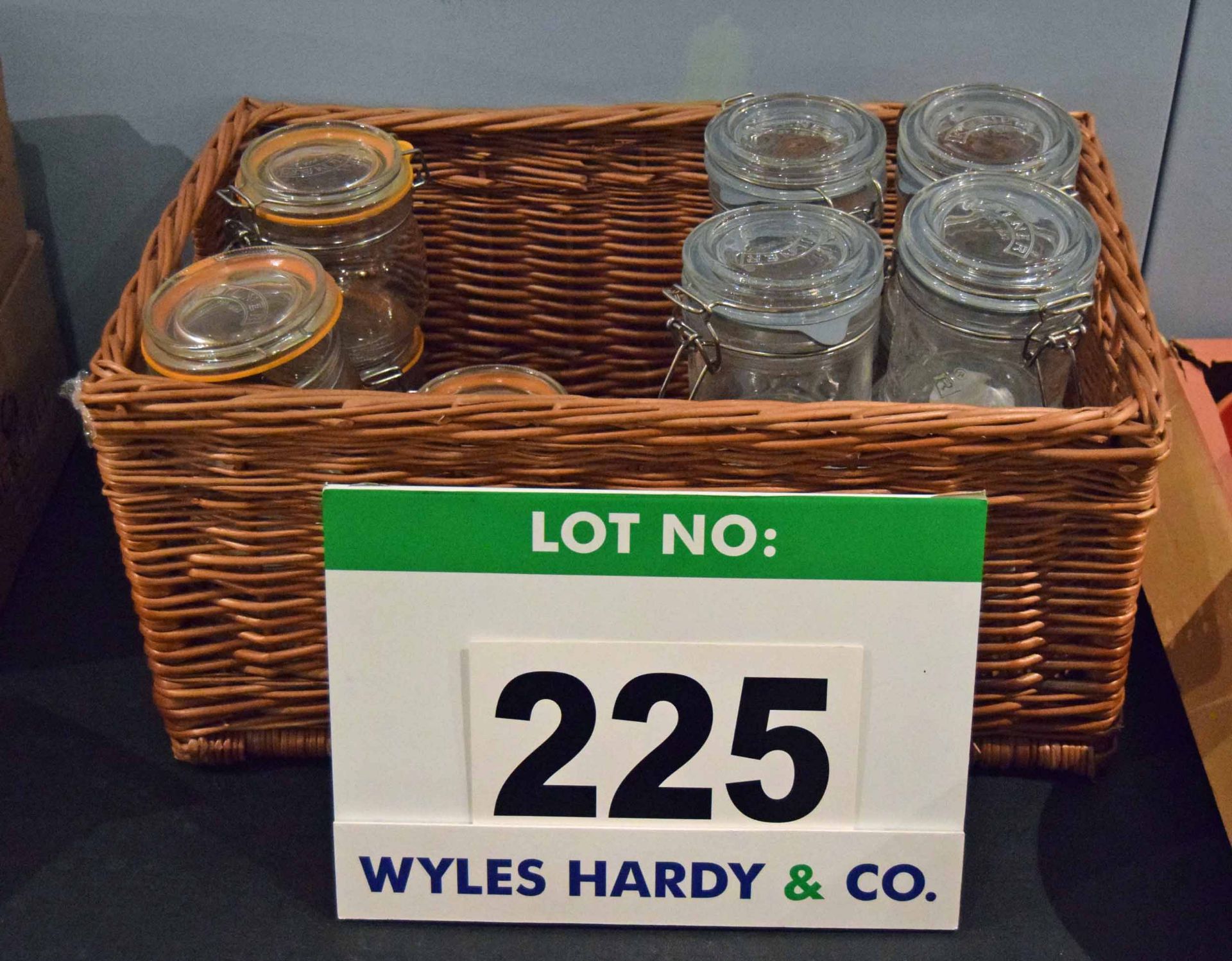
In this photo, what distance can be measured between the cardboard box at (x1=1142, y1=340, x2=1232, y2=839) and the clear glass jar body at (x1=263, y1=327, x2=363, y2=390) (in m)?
0.53

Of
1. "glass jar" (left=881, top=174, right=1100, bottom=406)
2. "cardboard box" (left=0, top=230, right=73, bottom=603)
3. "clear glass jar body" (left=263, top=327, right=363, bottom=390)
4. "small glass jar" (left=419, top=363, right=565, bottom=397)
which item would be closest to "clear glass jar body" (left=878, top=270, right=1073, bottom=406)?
"glass jar" (left=881, top=174, right=1100, bottom=406)

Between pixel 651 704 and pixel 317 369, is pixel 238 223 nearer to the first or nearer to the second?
pixel 317 369

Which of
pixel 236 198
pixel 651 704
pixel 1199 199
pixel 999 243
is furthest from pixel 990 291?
pixel 236 198

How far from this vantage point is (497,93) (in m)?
1.02

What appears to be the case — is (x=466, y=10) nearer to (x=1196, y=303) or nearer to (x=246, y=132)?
(x=246, y=132)

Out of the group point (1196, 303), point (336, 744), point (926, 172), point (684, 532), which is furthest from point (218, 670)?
point (1196, 303)

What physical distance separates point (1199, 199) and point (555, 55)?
51 centimetres

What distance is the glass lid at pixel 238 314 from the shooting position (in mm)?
737

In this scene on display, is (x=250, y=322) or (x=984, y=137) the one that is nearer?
(x=250, y=322)

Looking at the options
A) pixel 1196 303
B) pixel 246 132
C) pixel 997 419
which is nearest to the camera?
pixel 997 419

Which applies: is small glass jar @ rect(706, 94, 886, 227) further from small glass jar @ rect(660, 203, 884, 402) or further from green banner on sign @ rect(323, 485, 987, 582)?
green banner on sign @ rect(323, 485, 987, 582)

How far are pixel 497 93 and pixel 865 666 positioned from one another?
552 mm

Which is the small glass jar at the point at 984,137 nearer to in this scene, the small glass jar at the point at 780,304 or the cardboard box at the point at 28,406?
the small glass jar at the point at 780,304

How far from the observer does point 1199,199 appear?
1.04 m
